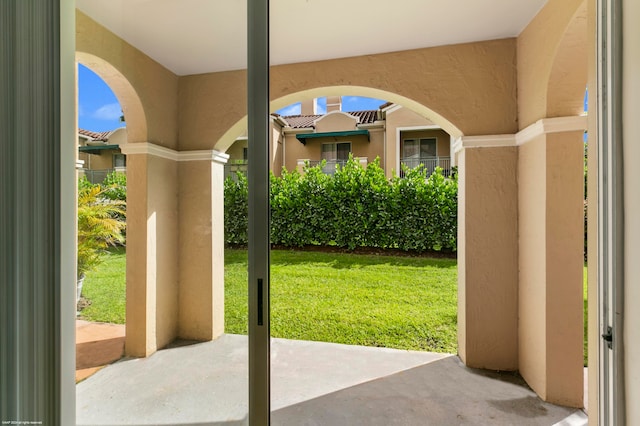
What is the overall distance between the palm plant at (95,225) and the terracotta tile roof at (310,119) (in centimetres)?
898

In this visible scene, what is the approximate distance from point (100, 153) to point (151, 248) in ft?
1.06

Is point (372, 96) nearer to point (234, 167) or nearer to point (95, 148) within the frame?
point (234, 167)

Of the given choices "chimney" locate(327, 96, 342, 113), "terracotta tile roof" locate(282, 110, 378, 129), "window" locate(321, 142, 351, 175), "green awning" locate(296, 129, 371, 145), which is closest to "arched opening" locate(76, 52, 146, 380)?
"green awning" locate(296, 129, 371, 145)

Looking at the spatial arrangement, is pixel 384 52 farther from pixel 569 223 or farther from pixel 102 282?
pixel 102 282

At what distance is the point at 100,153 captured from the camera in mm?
835

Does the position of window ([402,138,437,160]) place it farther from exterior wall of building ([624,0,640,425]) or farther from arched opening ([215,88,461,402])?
exterior wall of building ([624,0,640,425])

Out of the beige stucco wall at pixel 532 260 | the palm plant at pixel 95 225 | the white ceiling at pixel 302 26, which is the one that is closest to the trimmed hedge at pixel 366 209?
the beige stucco wall at pixel 532 260

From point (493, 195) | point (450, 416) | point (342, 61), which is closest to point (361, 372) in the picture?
point (450, 416)

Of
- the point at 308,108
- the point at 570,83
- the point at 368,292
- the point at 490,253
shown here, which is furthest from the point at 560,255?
the point at 308,108

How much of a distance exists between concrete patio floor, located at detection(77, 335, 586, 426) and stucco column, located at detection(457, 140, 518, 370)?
0.22m

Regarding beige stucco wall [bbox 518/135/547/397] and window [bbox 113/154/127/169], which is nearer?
window [bbox 113/154/127/169]

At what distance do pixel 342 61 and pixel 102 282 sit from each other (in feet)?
7.83

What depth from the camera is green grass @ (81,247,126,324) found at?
0.78 m

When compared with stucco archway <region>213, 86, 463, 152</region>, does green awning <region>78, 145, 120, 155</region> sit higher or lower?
lower
